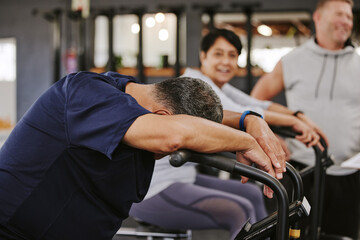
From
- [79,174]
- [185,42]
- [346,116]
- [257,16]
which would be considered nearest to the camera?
[79,174]

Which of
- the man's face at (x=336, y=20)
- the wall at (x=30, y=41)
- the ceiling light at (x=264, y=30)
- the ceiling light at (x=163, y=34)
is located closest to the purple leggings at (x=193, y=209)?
the man's face at (x=336, y=20)

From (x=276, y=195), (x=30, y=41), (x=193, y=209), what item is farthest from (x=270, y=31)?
(x=276, y=195)

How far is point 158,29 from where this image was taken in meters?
10.2

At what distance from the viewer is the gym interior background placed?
6484 millimetres

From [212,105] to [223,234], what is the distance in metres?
2.55

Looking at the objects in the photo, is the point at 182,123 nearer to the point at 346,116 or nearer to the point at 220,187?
the point at 220,187

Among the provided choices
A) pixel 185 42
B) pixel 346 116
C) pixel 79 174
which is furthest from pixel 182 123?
pixel 185 42

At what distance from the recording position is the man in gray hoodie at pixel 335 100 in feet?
7.57

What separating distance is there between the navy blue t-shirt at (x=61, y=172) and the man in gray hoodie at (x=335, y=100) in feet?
5.12

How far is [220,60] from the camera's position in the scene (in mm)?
2227

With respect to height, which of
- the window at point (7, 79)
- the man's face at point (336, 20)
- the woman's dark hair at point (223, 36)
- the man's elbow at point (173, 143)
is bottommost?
the window at point (7, 79)

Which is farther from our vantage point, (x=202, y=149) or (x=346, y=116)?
(x=346, y=116)

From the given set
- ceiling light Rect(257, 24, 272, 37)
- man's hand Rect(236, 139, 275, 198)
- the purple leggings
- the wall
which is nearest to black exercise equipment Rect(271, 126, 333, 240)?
the purple leggings

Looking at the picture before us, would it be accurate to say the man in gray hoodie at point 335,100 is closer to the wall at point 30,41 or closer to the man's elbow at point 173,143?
the man's elbow at point 173,143
